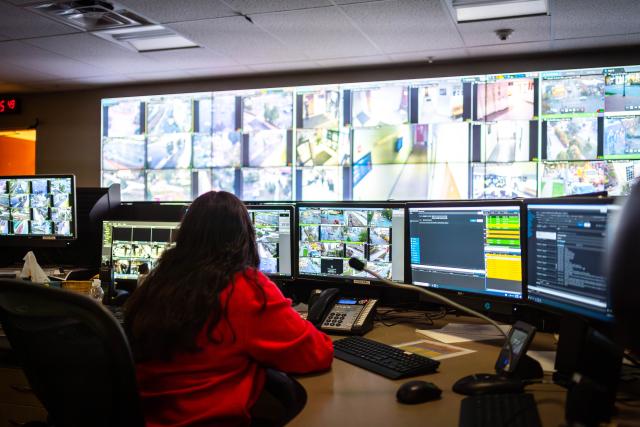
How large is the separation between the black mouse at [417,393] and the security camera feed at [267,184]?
12.1ft

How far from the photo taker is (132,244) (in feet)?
8.22

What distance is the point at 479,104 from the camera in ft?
14.4

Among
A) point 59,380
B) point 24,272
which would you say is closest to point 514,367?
point 59,380

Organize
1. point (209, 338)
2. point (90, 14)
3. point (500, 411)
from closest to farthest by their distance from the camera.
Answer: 1. point (500, 411)
2. point (209, 338)
3. point (90, 14)

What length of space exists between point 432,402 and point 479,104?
3596mm

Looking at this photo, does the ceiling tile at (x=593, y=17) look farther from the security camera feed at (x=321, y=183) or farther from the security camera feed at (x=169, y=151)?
the security camera feed at (x=169, y=151)

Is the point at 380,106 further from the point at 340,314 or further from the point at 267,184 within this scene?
the point at 340,314

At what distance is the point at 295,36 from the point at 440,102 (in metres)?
1.36

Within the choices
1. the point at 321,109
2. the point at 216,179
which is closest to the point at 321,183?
the point at 321,109

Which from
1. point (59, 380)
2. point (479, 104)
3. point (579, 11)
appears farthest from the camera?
point (479, 104)

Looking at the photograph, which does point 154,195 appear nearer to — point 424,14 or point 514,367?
point 424,14

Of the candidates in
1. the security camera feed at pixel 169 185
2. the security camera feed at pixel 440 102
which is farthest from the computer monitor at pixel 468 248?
the security camera feed at pixel 169 185

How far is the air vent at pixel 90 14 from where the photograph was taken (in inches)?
133

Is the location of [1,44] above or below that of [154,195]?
above
